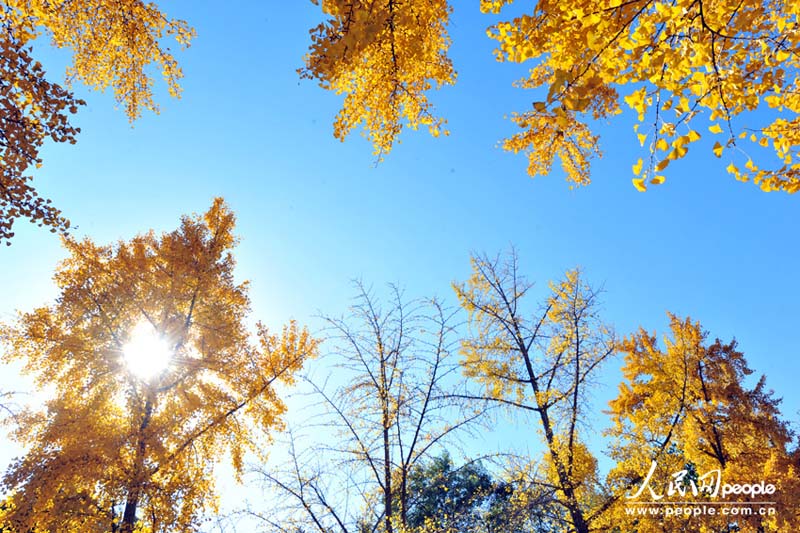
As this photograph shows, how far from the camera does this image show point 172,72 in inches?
244

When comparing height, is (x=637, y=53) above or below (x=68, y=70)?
below

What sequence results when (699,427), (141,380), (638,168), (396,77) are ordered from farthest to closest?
(699,427) < (141,380) < (396,77) < (638,168)

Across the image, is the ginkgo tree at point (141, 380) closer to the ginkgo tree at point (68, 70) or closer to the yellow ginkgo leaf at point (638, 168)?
the ginkgo tree at point (68, 70)

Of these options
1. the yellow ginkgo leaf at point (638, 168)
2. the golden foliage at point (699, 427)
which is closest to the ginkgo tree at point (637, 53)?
the yellow ginkgo leaf at point (638, 168)

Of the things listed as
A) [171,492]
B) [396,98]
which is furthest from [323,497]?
[396,98]

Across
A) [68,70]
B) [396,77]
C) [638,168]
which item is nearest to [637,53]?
[638,168]

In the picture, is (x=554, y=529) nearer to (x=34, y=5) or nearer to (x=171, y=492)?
(x=171, y=492)

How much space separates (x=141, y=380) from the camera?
6863mm

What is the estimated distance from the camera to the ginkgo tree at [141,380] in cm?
558

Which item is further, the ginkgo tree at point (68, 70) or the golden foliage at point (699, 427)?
the golden foliage at point (699, 427)

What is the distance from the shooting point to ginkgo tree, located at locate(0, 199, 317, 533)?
5578 millimetres

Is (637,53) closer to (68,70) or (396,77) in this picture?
(396,77)

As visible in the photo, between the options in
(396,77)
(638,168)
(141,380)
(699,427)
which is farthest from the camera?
(699,427)

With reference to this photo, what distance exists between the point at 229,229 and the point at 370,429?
581cm
